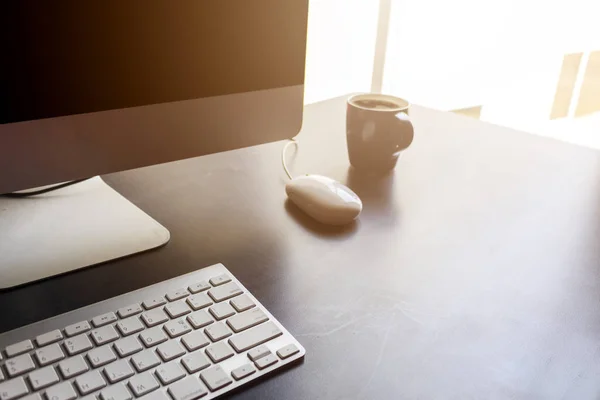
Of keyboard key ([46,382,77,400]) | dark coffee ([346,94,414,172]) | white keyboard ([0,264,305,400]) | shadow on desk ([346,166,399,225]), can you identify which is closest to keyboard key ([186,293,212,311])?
white keyboard ([0,264,305,400])

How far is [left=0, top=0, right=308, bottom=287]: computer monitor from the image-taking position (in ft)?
1.45

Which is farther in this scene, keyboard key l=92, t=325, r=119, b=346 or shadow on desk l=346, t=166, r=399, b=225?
shadow on desk l=346, t=166, r=399, b=225

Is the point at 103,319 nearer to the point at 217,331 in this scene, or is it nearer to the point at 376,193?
the point at 217,331

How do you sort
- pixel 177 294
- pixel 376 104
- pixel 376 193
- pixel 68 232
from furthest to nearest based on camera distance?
1. pixel 376 104
2. pixel 376 193
3. pixel 68 232
4. pixel 177 294

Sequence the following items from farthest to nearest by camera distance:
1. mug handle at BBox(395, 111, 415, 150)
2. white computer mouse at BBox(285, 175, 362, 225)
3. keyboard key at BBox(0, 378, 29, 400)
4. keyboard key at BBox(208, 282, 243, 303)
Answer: mug handle at BBox(395, 111, 415, 150) → white computer mouse at BBox(285, 175, 362, 225) → keyboard key at BBox(208, 282, 243, 303) → keyboard key at BBox(0, 378, 29, 400)

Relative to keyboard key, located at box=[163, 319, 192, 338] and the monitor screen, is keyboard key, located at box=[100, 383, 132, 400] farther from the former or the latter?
the monitor screen

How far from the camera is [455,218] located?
2.02ft

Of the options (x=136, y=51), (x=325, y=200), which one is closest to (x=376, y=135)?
(x=325, y=200)

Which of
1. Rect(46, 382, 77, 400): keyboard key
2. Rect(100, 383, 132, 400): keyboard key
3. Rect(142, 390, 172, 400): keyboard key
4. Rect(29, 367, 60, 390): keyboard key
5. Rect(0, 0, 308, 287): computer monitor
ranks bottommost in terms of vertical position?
Rect(142, 390, 172, 400): keyboard key

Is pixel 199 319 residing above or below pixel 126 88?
below

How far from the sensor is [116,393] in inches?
13.3

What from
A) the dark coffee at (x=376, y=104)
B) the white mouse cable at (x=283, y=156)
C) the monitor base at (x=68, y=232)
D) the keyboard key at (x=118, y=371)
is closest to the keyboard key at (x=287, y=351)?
the keyboard key at (x=118, y=371)

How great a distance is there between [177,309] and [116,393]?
0.29 feet

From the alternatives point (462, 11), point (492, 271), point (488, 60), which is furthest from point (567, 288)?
point (488, 60)
